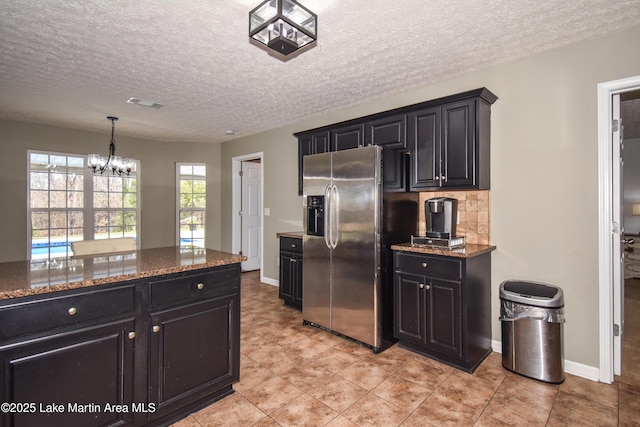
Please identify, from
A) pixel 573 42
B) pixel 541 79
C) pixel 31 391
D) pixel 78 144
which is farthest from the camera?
pixel 78 144

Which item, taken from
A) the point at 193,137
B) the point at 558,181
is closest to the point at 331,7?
the point at 558,181

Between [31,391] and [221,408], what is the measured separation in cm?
101

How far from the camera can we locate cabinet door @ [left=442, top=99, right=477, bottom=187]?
2.71 meters

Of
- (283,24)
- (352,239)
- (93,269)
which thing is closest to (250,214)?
(352,239)

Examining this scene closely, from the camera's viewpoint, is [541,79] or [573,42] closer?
[573,42]

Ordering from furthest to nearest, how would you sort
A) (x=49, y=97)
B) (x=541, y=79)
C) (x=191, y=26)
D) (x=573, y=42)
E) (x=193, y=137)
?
(x=193, y=137)
(x=49, y=97)
(x=541, y=79)
(x=573, y=42)
(x=191, y=26)

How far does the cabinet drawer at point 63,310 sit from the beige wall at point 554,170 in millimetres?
2881

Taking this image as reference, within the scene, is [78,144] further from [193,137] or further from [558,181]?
[558,181]

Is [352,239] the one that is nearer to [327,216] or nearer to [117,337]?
[327,216]

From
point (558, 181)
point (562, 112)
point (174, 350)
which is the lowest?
point (174, 350)

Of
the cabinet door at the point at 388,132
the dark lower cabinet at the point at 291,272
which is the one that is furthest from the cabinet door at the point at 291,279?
the cabinet door at the point at 388,132

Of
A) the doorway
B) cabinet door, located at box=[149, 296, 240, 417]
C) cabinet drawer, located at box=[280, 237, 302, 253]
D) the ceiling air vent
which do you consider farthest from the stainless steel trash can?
the ceiling air vent

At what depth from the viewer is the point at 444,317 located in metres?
2.65

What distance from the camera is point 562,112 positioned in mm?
2559
